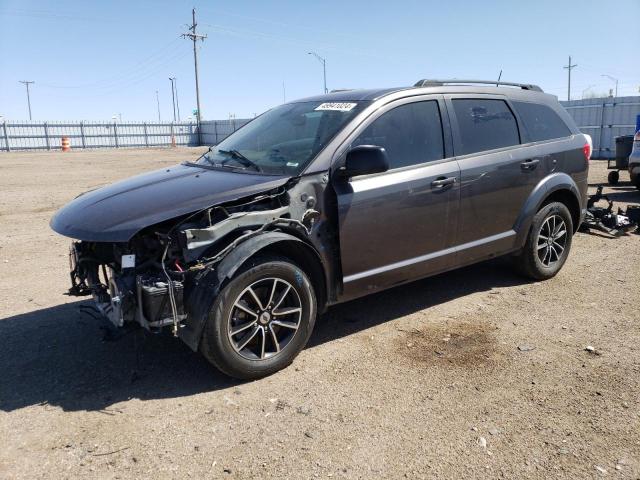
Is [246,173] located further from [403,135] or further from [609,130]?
[609,130]

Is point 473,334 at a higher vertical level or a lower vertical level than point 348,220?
→ lower

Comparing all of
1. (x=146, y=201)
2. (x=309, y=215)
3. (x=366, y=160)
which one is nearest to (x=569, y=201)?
(x=366, y=160)

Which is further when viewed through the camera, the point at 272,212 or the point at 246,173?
the point at 246,173

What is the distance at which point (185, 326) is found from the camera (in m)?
3.43

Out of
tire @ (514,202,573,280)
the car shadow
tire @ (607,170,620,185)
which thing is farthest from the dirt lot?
tire @ (607,170,620,185)

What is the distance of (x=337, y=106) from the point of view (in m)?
4.45

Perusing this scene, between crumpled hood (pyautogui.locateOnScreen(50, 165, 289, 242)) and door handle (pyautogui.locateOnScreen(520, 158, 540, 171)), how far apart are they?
8.37 feet

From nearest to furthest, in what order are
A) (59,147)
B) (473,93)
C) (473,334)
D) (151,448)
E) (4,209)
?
(151,448) < (473,334) < (473,93) < (4,209) < (59,147)

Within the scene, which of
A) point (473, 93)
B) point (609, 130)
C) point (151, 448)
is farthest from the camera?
point (609, 130)

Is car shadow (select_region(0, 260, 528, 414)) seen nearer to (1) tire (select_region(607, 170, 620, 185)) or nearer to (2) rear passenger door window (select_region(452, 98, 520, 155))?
(2) rear passenger door window (select_region(452, 98, 520, 155))

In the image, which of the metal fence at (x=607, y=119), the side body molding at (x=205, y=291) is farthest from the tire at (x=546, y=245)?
the metal fence at (x=607, y=119)

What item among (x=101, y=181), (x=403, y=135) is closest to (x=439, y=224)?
(x=403, y=135)

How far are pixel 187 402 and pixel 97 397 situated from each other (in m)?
0.59

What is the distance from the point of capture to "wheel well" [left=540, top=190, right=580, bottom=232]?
562 cm
